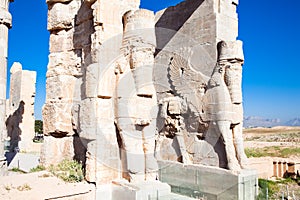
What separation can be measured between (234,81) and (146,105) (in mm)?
1632

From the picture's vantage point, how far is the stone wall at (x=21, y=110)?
49.0ft

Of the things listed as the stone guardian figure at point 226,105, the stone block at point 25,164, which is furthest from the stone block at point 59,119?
the stone guardian figure at point 226,105

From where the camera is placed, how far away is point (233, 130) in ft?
17.0

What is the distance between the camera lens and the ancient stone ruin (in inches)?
192

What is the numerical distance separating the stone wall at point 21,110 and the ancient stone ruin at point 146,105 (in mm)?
9926

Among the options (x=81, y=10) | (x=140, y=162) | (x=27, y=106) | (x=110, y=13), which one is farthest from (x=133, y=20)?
(x=27, y=106)

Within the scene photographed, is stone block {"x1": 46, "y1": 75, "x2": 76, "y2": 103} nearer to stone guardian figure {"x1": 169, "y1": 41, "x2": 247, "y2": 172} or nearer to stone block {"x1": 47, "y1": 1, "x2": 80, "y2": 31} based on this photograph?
stone block {"x1": 47, "y1": 1, "x2": 80, "y2": 31}

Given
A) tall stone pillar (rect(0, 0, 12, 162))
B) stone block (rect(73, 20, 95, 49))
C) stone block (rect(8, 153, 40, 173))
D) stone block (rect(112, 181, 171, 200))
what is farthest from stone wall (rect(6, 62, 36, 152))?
stone block (rect(112, 181, 171, 200))

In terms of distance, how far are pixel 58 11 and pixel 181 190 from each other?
461cm

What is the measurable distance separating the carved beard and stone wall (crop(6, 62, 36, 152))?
1279 centimetres

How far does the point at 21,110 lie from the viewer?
1516 centimetres

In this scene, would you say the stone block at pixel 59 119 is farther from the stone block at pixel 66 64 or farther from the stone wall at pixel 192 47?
the stone wall at pixel 192 47

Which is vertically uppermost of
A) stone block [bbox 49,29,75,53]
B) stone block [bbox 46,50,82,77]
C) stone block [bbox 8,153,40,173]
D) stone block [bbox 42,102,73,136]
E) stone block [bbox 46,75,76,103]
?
stone block [bbox 49,29,75,53]

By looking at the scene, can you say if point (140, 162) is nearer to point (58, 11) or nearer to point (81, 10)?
point (81, 10)
